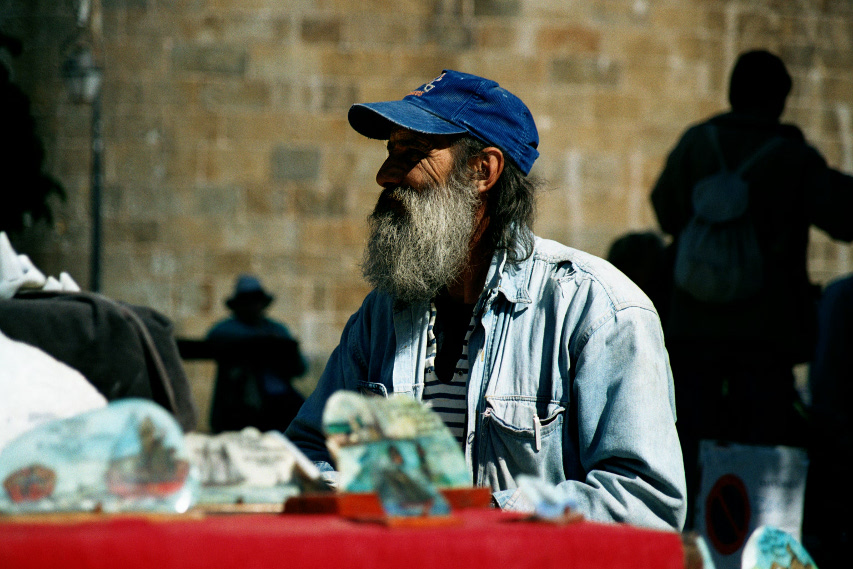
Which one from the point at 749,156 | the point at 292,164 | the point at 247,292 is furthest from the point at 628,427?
the point at 292,164

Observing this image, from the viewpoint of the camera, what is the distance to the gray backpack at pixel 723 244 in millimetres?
4207

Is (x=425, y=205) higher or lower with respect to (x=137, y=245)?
higher

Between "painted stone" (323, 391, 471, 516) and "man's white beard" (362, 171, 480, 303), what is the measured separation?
99cm

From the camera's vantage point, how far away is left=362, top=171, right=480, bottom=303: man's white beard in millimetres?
2414

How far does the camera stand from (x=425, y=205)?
8.13 ft

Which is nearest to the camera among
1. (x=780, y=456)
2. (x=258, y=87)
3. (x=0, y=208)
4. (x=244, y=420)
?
(x=780, y=456)

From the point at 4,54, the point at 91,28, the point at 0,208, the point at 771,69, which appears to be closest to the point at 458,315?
the point at 771,69

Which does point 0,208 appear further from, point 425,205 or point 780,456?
point 780,456

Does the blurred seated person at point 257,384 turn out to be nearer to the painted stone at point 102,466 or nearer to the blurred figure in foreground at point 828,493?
the blurred figure in foreground at point 828,493

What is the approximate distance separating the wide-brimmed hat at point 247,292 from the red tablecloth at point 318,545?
6.67m

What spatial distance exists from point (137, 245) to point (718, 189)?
18.2 ft

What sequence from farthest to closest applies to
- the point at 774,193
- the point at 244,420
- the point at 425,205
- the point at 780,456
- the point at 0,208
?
the point at 244,420 → the point at 0,208 → the point at 774,193 → the point at 780,456 → the point at 425,205

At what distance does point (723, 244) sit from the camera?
4266mm

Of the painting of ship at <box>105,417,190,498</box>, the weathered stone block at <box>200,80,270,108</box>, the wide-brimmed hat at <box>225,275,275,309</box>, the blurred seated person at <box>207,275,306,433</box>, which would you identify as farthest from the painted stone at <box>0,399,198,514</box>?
the weathered stone block at <box>200,80,270,108</box>
